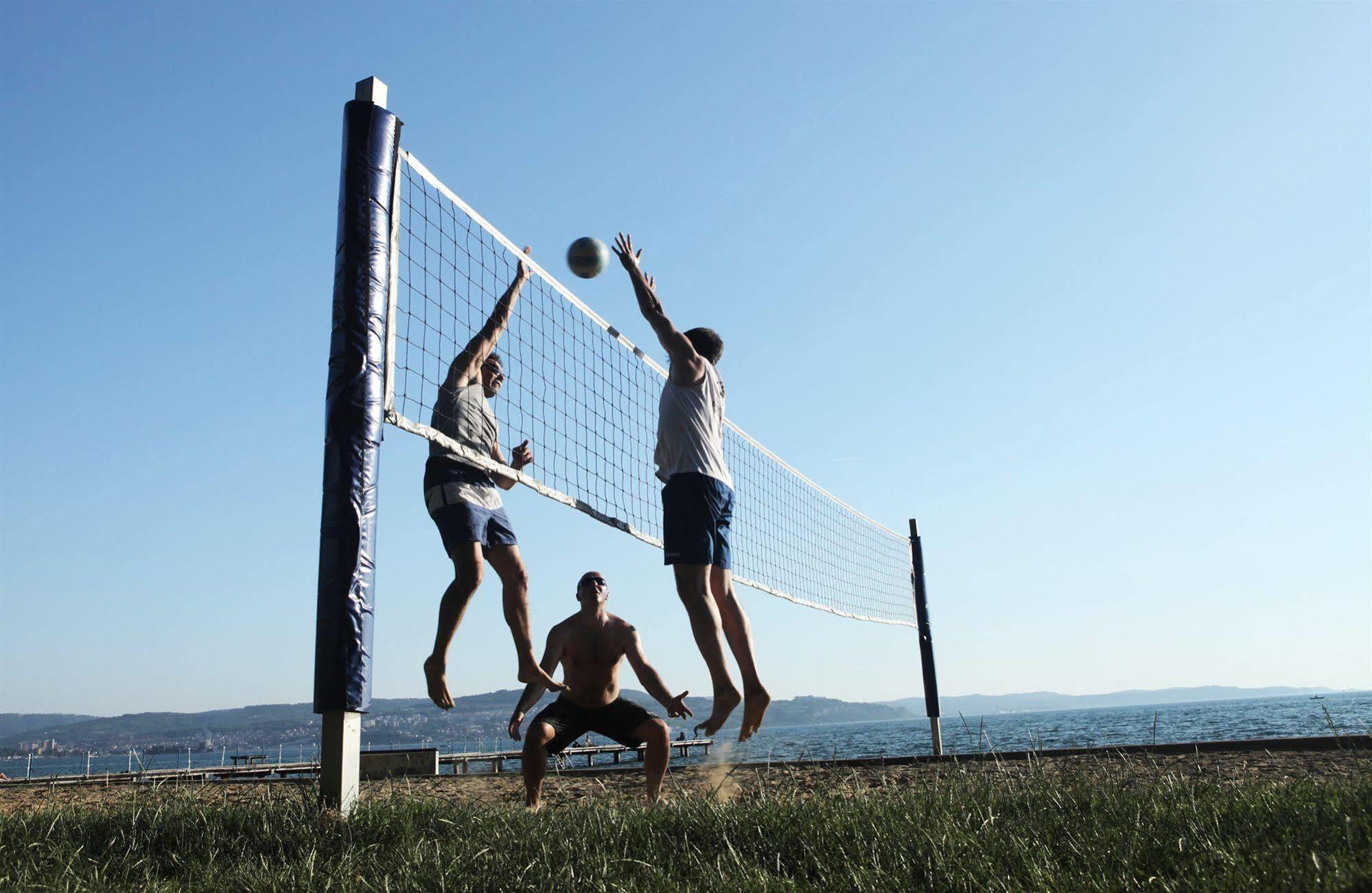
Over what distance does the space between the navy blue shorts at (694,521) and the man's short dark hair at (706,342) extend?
88 centimetres

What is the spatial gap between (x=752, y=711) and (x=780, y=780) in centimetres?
37

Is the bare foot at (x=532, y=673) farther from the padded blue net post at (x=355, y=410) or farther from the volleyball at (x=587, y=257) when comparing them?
the volleyball at (x=587, y=257)

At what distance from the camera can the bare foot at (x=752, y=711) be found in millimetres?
5113

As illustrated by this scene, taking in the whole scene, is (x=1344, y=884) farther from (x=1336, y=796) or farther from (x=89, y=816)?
(x=89, y=816)

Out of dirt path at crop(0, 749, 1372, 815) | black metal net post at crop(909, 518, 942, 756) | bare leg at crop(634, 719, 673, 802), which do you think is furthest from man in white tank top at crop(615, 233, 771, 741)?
black metal net post at crop(909, 518, 942, 756)

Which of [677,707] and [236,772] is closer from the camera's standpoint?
[677,707]

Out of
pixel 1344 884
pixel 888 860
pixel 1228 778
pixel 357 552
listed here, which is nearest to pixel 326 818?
pixel 357 552

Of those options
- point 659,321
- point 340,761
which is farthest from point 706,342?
point 340,761

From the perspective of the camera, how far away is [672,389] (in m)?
5.29

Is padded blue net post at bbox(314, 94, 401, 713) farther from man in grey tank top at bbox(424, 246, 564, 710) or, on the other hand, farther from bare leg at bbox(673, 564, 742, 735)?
bare leg at bbox(673, 564, 742, 735)

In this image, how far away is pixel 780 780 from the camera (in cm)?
505

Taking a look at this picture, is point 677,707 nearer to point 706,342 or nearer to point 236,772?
point 706,342

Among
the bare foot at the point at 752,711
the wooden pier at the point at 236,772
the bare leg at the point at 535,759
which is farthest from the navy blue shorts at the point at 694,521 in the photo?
the bare leg at the point at 535,759

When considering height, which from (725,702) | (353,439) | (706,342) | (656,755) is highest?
(706,342)
